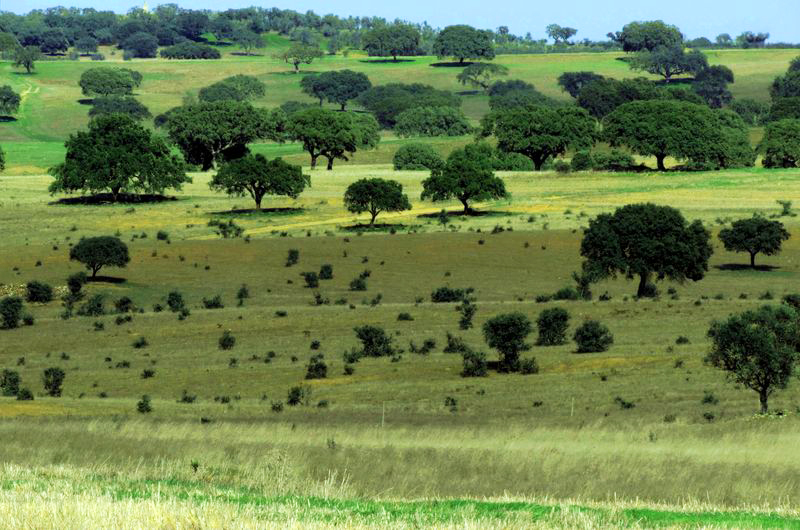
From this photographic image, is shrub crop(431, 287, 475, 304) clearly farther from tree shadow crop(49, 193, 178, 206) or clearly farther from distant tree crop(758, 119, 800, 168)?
distant tree crop(758, 119, 800, 168)

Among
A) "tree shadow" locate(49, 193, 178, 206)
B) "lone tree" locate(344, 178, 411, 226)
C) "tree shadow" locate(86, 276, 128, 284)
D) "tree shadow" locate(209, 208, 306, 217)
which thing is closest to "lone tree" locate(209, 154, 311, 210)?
"tree shadow" locate(209, 208, 306, 217)

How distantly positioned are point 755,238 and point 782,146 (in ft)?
251

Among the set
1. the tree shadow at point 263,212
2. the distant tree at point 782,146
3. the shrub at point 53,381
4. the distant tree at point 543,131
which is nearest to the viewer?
the shrub at point 53,381

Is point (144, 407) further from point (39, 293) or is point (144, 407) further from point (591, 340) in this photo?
point (39, 293)

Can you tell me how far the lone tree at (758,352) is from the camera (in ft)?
132

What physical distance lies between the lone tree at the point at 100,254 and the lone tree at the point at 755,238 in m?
37.1

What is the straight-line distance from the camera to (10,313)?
66.9 m

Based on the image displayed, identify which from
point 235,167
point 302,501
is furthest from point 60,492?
point 235,167

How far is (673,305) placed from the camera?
66.2 metres

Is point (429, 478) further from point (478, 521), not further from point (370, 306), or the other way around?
point (370, 306)

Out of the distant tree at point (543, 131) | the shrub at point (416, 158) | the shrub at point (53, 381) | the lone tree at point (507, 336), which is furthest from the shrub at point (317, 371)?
the shrub at point (416, 158)


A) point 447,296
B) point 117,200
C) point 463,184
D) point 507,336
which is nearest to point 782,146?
point 463,184

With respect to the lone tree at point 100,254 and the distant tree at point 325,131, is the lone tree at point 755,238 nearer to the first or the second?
the lone tree at point 100,254

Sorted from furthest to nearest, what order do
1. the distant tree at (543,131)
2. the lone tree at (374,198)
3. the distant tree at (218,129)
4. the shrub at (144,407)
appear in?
the distant tree at (543,131)
the distant tree at (218,129)
the lone tree at (374,198)
the shrub at (144,407)
